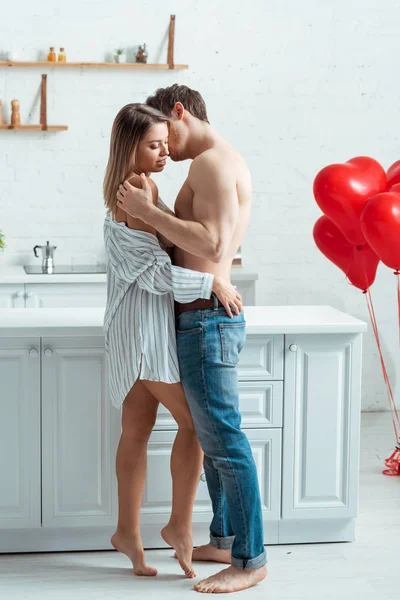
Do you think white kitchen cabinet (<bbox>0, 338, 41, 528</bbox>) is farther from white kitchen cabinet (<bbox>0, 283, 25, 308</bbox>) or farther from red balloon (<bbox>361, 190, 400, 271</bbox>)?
white kitchen cabinet (<bbox>0, 283, 25, 308</bbox>)

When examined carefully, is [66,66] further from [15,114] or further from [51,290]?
[51,290]

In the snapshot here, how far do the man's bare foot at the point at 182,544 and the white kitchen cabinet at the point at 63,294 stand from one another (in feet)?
6.95

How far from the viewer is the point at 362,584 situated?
2.64 metres

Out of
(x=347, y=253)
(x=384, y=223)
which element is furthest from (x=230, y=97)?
(x=384, y=223)

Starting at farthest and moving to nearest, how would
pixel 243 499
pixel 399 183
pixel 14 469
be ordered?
pixel 399 183 → pixel 14 469 → pixel 243 499

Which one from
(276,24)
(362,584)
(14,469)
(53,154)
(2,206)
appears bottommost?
(362,584)

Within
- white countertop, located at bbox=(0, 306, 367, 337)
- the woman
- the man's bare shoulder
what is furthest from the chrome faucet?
the man's bare shoulder

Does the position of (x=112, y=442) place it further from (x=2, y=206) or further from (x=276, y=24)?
(x=276, y=24)

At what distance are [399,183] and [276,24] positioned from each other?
87.9 inches

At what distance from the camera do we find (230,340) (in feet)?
8.18

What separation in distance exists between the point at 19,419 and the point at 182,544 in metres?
0.69

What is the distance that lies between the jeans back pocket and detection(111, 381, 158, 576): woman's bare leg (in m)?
0.31

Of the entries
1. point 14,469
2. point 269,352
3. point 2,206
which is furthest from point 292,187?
point 14,469

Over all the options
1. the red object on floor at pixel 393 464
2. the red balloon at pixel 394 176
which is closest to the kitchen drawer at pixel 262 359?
the red balloon at pixel 394 176
